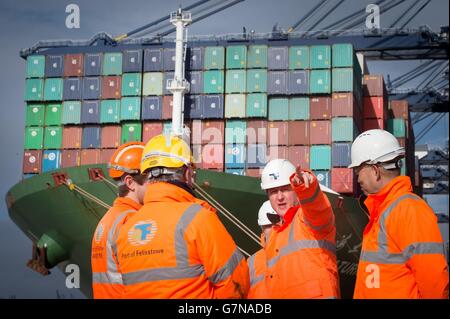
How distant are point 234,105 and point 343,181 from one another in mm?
5112

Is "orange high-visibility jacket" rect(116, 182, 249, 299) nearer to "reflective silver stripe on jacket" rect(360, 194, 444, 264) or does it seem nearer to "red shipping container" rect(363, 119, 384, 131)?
"reflective silver stripe on jacket" rect(360, 194, 444, 264)

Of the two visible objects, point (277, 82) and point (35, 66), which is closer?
point (277, 82)

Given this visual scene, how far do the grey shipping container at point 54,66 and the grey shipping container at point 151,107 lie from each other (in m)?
3.34

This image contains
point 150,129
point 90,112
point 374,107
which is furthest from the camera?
point 374,107

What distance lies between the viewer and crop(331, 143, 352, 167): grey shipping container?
23.0m

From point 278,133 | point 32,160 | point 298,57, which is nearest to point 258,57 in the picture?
point 298,57

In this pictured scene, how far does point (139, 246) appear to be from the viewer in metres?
4.35

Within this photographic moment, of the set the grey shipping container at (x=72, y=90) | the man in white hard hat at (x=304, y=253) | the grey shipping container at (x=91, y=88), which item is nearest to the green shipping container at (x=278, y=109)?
the grey shipping container at (x=91, y=88)

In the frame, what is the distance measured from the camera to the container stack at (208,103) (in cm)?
2383

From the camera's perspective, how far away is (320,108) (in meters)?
24.6

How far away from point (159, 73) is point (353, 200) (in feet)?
33.4

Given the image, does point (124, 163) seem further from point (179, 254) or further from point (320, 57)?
point (320, 57)

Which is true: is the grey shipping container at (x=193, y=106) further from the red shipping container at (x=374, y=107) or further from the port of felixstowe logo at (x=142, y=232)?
the port of felixstowe logo at (x=142, y=232)

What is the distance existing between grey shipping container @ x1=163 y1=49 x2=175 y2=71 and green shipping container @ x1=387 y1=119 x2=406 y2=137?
964 cm
